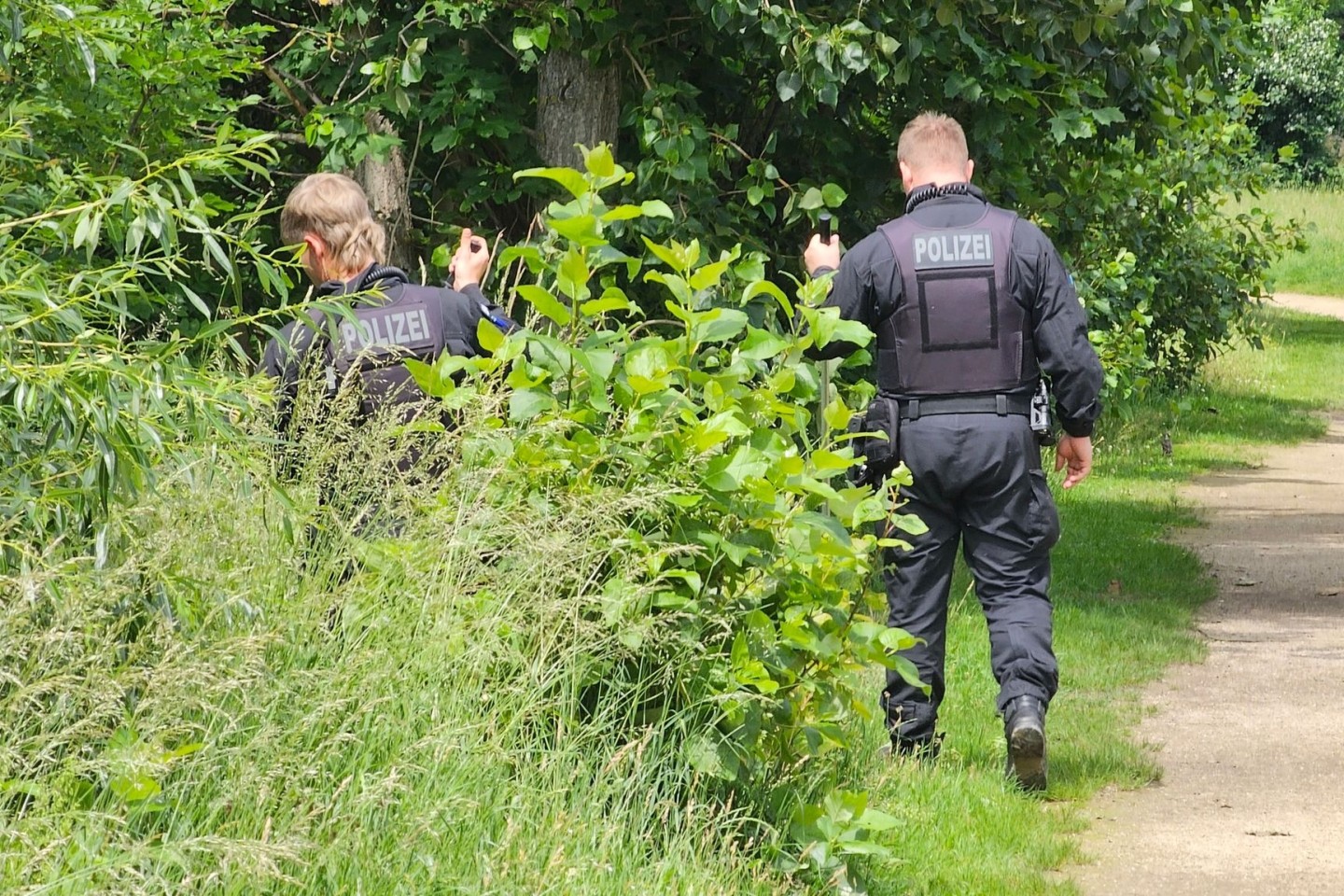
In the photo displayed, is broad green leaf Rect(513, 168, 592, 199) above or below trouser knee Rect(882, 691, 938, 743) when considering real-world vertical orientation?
above

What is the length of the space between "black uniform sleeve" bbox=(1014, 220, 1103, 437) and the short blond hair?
1.16ft

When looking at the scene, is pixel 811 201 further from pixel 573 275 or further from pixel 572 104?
pixel 573 275

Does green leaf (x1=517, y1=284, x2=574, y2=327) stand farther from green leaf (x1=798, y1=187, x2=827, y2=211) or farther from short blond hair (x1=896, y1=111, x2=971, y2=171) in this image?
green leaf (x1=798, y1=187, x2=827, y2=211)

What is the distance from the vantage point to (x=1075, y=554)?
10.4 meters

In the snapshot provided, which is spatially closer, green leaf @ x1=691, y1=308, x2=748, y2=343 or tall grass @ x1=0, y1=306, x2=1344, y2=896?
tall grass @ x1=0, y1=306, x2=1344, y2=896

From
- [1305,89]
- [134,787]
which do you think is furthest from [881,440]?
[1305,89]

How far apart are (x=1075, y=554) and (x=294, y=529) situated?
7.39m

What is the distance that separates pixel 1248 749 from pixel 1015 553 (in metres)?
1.40

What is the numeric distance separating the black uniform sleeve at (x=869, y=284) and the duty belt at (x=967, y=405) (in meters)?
0.29

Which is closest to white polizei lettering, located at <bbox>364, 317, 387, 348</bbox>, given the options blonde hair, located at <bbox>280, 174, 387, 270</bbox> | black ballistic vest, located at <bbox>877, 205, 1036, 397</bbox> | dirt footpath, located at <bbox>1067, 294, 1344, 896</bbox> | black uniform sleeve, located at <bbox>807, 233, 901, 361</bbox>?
blonde hair, located at <bbox>280, 174, 387, 270</bbox>

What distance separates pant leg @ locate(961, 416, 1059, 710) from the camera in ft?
18.7

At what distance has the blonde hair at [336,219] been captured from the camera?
208 inches

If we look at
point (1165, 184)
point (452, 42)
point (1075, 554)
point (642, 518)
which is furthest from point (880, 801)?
point (1165, 184)

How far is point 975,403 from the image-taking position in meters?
5.74
